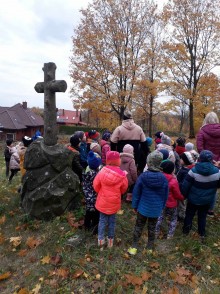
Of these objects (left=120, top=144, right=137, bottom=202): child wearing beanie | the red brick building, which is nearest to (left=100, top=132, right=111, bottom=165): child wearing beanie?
(left=120, top=144, right=137, bottom=202): child wearing beanie

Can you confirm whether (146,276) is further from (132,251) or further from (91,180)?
(91,180)

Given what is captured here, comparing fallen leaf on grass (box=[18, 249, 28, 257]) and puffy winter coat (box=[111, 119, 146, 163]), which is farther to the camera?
puffy winter coat (box=[111, 119, 146, 163])

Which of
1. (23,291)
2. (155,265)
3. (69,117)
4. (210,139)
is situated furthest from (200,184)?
(69,117)

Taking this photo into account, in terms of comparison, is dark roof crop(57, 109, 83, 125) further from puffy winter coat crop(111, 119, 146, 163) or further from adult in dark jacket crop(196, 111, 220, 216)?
adult in dark jacket crop(196, 111, 220, 216)

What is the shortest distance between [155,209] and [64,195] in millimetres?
1959

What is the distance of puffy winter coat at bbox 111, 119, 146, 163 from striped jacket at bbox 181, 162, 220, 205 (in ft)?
5.48

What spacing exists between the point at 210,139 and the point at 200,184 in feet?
4.13

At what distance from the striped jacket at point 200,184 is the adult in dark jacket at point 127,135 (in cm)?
167

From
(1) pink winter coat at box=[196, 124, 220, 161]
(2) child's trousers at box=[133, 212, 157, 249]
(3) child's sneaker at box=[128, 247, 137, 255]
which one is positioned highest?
(1) pink winter coat at box=[196, 124, 220, 161]

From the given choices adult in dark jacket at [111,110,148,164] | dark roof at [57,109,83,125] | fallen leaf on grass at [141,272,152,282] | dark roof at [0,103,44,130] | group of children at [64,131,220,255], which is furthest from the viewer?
dark roof at [57,109,83,125]

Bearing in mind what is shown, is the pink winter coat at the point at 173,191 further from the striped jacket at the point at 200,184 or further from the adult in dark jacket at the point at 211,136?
the adult in dark jacket at the point at 211,136

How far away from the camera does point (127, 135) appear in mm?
5180

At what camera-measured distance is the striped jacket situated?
12.5 feet

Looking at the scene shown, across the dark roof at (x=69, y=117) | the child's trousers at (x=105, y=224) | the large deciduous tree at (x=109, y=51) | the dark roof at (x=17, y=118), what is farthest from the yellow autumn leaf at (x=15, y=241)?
the dark roof at (x=69, y=117)
